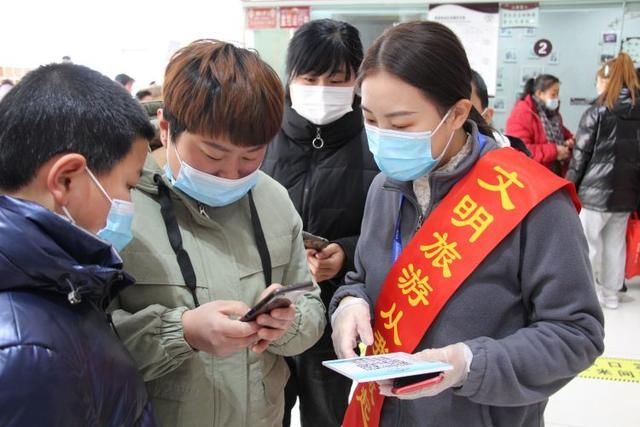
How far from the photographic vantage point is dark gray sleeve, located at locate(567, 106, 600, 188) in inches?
154

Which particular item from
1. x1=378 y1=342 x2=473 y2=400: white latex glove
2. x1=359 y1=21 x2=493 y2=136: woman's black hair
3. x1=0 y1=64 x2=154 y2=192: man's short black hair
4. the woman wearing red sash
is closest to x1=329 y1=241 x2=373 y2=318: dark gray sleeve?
the woman wearing red sash

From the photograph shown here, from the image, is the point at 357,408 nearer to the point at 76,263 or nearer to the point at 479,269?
the point at 479,269

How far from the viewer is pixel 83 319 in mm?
777

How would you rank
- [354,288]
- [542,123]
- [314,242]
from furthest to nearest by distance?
[542,123]
[314,242]
[354,288]

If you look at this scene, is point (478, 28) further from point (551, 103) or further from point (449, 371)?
point (449, 371)

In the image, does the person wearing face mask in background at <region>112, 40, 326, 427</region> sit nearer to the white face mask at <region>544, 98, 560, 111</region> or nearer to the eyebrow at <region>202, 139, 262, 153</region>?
the eyebrow at <region>202, 139, 262, 153</region>

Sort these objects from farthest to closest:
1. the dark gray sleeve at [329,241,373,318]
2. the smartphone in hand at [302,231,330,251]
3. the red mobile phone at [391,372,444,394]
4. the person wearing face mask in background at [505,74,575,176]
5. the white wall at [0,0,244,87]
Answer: the white wall at [0,0,244,87]
the person wearing face mask in background at [505,74,575,176]
the smartphone in hand at [302,231,330,251]
the dark gray sleeve at [329,241,373,318]
the red mobile phone at [391,372,444,394]

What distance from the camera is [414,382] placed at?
0.93 meters

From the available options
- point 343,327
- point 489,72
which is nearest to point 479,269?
point 343,327

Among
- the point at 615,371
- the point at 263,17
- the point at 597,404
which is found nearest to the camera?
the point at 597,404

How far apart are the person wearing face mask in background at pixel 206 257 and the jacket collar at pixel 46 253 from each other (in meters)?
0.21

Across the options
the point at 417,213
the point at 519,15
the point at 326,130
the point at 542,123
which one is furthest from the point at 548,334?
the point at 519,15

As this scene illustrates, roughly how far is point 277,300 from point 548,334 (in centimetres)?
50

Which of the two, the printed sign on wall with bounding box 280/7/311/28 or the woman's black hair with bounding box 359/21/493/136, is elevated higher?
the printed sign on wall with bounding box 280/7/311/28
